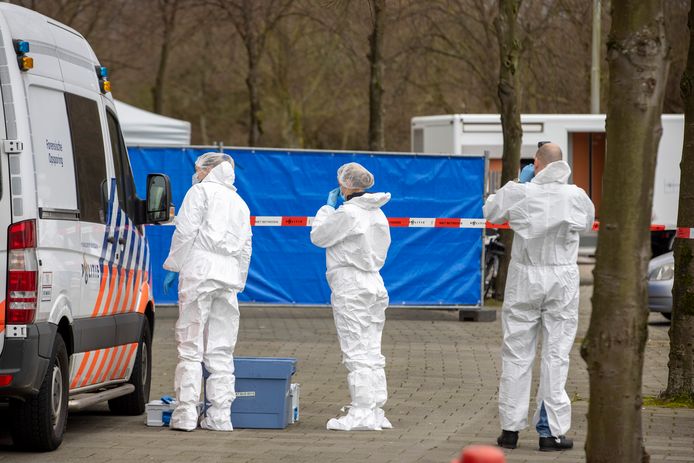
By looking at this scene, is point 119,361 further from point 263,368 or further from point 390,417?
point 390,417

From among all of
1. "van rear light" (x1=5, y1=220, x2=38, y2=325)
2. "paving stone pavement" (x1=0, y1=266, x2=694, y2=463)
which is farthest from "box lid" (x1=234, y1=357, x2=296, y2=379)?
"van rear light" (x1=5, y1=220, x2=38, y2=325)

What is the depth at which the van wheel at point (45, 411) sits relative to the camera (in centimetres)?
766

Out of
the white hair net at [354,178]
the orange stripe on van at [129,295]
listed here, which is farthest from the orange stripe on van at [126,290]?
the white hair net at [354,178]

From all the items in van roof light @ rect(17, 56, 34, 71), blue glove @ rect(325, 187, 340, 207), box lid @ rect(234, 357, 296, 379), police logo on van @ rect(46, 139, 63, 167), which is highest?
van roof light @ rect(17, 56, 34, 71)

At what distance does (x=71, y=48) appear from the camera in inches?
342

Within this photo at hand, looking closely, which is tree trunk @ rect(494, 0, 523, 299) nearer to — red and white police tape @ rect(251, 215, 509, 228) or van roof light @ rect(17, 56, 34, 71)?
red and white police tape @ rect(251, 215, 509, 228)

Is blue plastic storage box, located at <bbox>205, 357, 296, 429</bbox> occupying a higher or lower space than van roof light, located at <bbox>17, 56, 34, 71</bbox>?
lower

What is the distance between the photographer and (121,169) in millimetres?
9445

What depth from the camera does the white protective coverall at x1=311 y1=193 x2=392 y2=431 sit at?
30.2ft

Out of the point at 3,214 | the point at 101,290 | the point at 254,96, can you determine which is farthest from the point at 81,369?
the point at 254,96

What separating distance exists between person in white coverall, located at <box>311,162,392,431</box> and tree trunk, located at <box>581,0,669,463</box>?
3.31 m

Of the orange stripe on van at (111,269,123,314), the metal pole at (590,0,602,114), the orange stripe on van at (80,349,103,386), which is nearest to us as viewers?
the orange stripe on van at (80,349,103,386)

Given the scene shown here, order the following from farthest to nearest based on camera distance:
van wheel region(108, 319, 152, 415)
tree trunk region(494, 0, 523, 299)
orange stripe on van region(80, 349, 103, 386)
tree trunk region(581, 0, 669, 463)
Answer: tree trunk region(494, 0, 523, 299)
van wheel region(108, 319, 152, 415)
orange stripe on van region(80, 349, 103, 386)
tree trunk region(581, 0, 669, 463)

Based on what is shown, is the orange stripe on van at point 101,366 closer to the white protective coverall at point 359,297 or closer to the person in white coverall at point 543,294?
the white protective coverall at point 359,297
